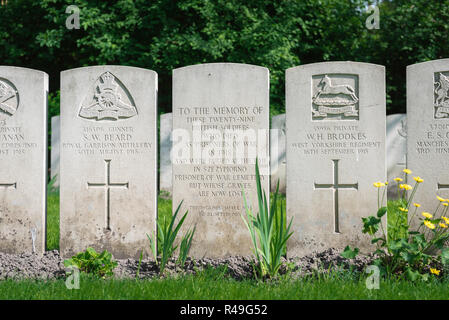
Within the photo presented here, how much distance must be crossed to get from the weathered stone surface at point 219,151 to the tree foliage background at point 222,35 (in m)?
4.86

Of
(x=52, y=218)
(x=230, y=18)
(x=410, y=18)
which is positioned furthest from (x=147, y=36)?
(x=410, y=18)

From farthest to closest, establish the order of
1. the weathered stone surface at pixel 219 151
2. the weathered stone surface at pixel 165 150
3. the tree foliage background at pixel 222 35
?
the tree foliage background at pixel 222 35 → the weathered stone surface at pixel 165 150 → the weathered stone surface at pixel 219 151

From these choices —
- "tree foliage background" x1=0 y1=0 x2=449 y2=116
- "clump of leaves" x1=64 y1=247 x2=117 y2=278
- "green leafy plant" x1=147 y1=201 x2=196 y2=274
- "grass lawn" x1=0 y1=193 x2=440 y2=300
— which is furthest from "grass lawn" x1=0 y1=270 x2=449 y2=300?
"tree foliage background" x1=0 y1=0 x2=449 y2=116

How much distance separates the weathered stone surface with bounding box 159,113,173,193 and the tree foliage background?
179cm

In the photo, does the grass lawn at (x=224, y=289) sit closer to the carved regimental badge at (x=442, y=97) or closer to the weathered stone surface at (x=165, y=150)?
the carved regimental badge at (x=442, y=97)

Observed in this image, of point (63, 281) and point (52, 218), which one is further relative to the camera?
point (52, 218)

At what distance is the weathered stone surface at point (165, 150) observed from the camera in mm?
8180

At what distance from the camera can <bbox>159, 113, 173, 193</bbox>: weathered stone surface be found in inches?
322

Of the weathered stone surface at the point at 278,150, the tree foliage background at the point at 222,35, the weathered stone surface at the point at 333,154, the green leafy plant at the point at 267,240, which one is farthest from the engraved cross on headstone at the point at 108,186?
the tree foliage background at the point at 222,35

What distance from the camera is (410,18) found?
1098 centimetres

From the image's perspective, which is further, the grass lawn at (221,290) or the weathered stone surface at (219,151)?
the weathered stone surface at (219,151)

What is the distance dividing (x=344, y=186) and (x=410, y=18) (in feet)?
26.8

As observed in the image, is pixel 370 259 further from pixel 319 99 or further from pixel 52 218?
pixel 52 218

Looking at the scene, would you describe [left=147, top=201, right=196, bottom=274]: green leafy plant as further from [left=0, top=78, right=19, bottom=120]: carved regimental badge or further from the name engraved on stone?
the name engraved on stone
